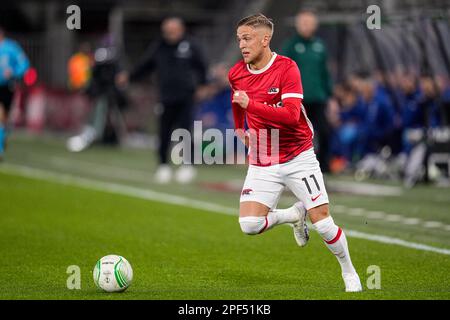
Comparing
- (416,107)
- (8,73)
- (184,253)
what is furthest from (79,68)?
(184,253)

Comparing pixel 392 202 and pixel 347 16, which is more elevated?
pixel 347 16

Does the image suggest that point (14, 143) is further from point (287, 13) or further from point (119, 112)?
point (287, 13)

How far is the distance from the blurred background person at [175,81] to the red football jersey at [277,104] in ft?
33.7

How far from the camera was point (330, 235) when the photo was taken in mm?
9227

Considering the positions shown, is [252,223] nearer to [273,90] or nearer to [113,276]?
[273,90]

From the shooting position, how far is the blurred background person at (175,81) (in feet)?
66.3

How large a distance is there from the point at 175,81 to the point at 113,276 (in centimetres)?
1130

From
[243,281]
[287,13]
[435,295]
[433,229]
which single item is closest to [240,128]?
[243,281]

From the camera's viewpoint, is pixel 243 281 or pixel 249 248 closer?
pixel 243 281

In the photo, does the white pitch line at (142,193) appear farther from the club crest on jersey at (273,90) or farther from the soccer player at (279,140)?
the club crest on jersey at (273,90)

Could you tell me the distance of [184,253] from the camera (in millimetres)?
12016

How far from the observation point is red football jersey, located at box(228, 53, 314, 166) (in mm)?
9375
